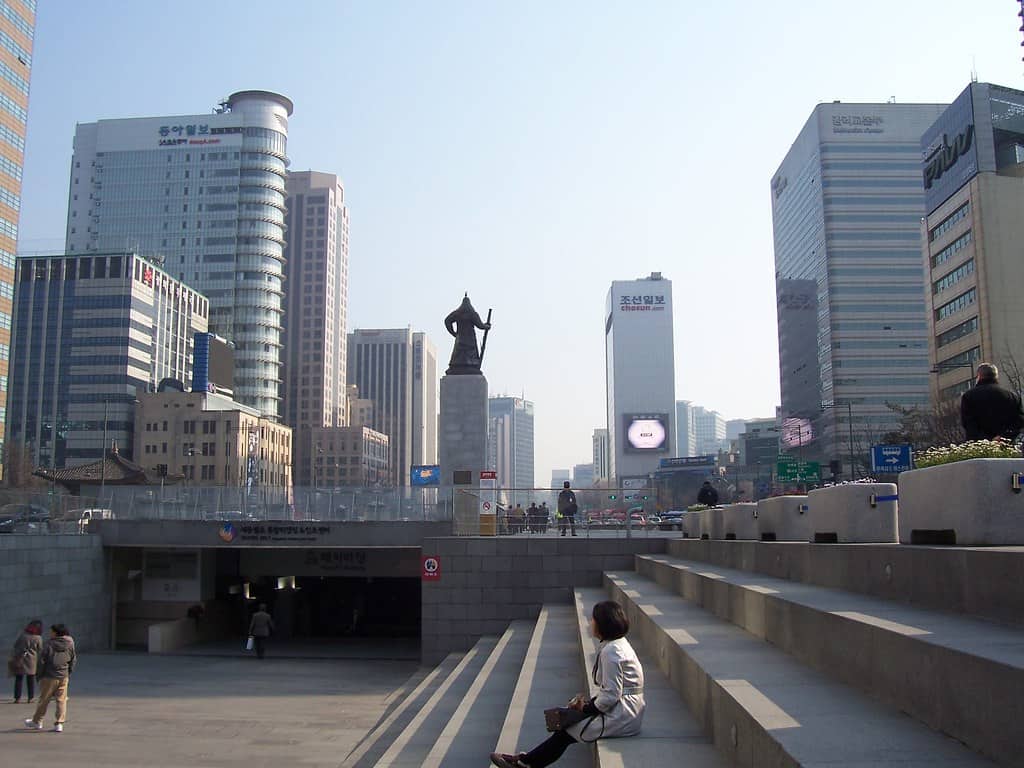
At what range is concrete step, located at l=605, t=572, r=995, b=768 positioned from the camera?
3559 mm

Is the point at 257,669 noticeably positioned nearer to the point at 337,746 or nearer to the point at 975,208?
the point at 337,746

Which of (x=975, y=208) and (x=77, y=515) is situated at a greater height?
(x=975, y=208)

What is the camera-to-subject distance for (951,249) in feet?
241

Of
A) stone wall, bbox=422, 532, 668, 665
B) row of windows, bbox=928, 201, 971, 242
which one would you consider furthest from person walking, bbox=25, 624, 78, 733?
row of windows, bbox=928, 201, 971, 242

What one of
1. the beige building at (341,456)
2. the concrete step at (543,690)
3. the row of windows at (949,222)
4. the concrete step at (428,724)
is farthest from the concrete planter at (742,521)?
the beige building at (341,456)

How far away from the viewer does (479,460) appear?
109 feet

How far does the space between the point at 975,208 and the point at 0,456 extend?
261 feet

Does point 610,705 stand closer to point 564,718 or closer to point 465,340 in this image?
point 564,718

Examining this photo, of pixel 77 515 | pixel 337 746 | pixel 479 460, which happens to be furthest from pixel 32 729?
pixel 479 460

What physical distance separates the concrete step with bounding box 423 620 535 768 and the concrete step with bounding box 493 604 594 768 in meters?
0.31

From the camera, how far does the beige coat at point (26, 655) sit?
→ 52.1 ft

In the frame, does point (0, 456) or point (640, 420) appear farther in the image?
point (640, 420)

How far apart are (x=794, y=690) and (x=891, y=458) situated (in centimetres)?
1564

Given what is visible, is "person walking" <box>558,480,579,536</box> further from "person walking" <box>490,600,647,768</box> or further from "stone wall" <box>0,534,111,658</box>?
"person walking" <box>490,600,647,768</box>
